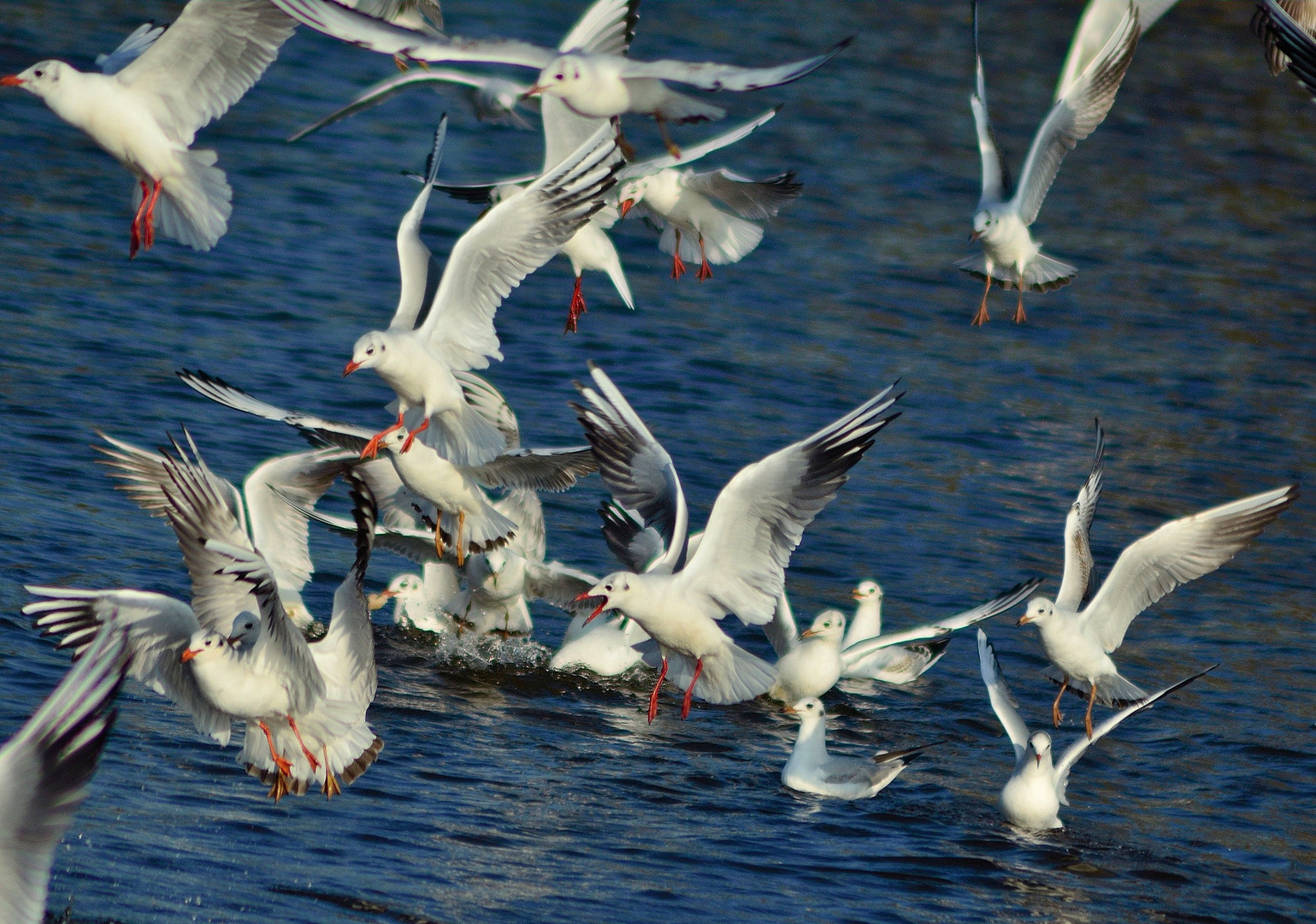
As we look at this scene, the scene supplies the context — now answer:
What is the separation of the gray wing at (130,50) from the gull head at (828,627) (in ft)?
14.9

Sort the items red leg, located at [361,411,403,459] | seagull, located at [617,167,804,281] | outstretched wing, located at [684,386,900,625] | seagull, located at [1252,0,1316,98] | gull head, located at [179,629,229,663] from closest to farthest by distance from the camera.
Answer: gull head, located at [179,629,229,663] → outstretched wing, located at [684,386,900,625] → seagull, located at [1252,0,1316,98] → red leg, located at [361,411,403,459] → seagull, located at [617,167,804,281]

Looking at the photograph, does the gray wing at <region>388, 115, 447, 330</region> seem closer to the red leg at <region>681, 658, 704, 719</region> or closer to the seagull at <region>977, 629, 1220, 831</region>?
the red leg at <region>681, 658, 704, 719</region>

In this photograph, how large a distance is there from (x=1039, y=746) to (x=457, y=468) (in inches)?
130

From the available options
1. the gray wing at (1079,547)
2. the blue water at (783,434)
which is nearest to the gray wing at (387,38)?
the blue water at (783,434)

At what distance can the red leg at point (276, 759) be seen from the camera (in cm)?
749

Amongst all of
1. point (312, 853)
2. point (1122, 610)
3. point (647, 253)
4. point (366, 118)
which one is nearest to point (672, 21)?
point (366, 118)

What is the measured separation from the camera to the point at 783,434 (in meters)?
14.5

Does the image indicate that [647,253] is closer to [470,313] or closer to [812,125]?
[812,125]

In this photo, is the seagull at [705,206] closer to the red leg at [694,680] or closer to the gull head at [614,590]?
the red leg at [694,680]

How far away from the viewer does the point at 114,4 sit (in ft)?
72.9

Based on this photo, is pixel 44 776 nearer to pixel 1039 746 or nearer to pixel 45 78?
pixel 45 78

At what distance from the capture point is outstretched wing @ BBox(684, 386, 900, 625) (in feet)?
26.1

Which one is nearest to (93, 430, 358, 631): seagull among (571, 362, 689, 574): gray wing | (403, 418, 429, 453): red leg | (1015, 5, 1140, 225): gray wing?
(403, 418, 429, 453): red leg

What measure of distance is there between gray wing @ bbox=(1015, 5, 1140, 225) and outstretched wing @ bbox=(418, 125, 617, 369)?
3.17 metres
